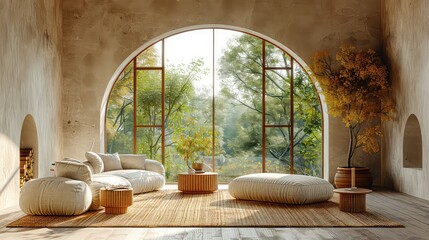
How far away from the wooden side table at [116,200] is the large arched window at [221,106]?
391 centimetres

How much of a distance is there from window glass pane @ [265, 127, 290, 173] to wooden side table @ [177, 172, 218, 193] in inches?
89.6

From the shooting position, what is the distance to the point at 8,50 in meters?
8.13

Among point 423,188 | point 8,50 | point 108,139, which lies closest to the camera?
point 8,50

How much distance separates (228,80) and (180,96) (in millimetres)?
1008

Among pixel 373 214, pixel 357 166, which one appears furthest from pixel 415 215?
pixel 357 166

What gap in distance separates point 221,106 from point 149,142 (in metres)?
1.62

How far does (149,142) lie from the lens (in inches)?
457

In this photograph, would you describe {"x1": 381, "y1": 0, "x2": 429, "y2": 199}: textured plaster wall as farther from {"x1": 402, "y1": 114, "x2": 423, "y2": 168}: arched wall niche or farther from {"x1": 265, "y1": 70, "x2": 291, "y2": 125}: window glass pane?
{"x1": 265, "y1": 70, "x2": 291, "y2": 125}: window glass pane

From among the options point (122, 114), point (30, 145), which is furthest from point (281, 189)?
point (122, 114)

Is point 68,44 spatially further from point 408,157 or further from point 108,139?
point 408,157

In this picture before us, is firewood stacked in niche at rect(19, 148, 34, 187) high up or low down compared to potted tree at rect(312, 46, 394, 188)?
down

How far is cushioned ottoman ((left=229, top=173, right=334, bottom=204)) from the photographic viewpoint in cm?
812

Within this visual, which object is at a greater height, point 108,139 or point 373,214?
point 108,139

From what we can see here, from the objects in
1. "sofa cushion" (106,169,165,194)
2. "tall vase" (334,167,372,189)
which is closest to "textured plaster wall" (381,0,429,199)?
"tall vase" (334,167,372,189)
